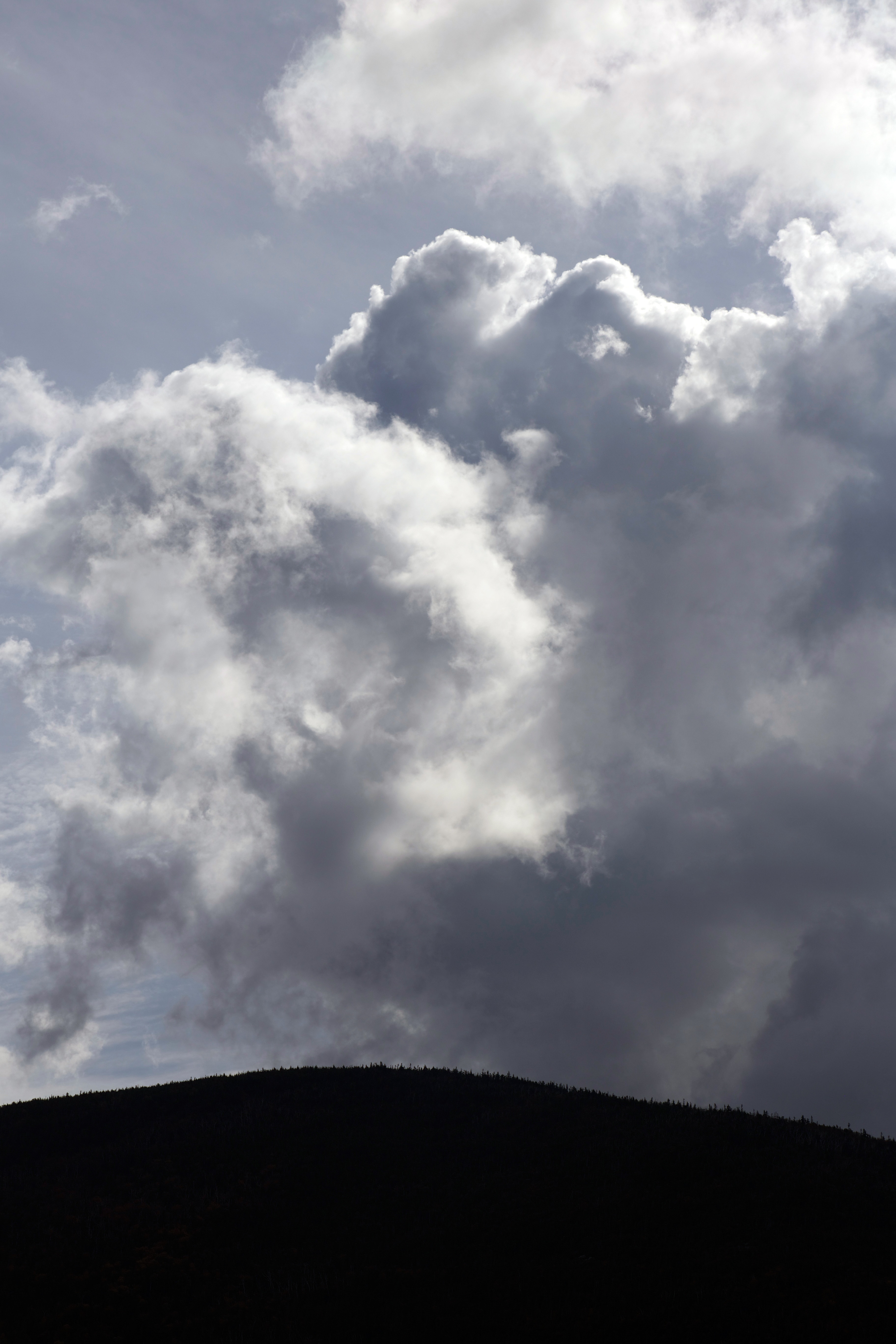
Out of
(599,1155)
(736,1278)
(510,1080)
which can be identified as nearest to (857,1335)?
(736,1278)

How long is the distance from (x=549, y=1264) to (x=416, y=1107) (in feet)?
92.1

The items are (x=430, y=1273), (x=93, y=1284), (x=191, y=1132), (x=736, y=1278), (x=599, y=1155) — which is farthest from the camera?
(x=191, y=1132)

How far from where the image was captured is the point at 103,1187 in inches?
1918

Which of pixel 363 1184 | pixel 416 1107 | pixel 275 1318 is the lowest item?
pixel 275 1318

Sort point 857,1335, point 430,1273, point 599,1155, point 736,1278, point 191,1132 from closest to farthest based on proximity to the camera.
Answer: point 857,1335 → point 736,1278 → point 430,1273 → point 599,1155 → point 191,1132

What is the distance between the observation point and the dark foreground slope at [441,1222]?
95.6 feet

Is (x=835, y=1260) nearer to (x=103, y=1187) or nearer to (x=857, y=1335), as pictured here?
(x=857, y=1335)

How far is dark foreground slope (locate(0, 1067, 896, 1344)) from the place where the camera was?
29.1 m

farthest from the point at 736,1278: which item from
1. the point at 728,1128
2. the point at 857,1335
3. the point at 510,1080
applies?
the point at 510,1080

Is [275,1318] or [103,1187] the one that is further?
[103,1187]

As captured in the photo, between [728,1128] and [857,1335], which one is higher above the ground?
[728,1128]

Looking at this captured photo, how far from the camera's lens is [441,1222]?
131 feet

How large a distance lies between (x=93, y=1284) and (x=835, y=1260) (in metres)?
28.6

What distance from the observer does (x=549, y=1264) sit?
3300 centimetres
